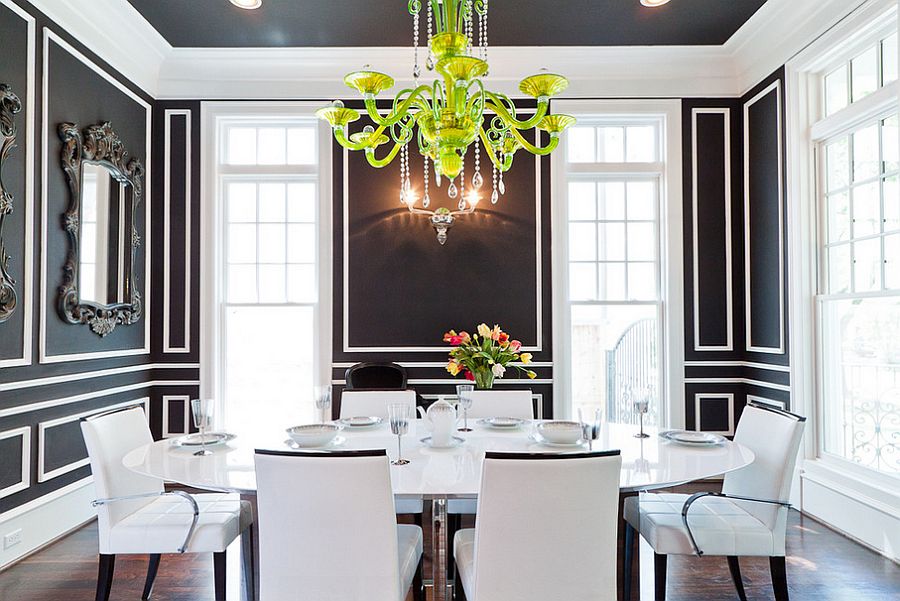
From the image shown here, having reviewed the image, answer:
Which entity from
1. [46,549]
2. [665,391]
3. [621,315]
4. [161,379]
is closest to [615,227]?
[621,315]

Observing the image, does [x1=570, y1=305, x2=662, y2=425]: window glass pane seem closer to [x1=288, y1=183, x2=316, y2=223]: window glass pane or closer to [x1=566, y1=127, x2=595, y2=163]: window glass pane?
[x1=566, y1=127, x2=595, y2=163]: window glass pane

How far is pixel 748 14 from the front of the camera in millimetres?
4051

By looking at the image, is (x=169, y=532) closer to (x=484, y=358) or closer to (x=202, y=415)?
(x=202, y=415)

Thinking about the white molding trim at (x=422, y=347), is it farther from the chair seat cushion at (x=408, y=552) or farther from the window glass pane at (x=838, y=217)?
the chair seat cushion at (x=408, y=552)

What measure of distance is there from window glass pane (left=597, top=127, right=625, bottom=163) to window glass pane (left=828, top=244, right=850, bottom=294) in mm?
1633

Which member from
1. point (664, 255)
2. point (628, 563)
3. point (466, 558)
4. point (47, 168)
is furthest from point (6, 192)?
point (664, 255)

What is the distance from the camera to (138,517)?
239 centimetres

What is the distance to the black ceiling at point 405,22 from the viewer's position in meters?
3.91

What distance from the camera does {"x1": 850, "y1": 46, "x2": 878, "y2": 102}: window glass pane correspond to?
11.1 feet

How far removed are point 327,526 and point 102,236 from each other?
3079 mm

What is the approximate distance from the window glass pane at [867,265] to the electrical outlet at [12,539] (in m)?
4.59

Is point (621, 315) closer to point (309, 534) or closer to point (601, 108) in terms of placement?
point (601, 108)

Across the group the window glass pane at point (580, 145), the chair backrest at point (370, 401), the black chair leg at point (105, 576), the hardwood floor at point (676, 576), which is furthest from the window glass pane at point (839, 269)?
the black chair leg at point (105, 576)

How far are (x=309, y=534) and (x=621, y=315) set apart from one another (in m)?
3.57
